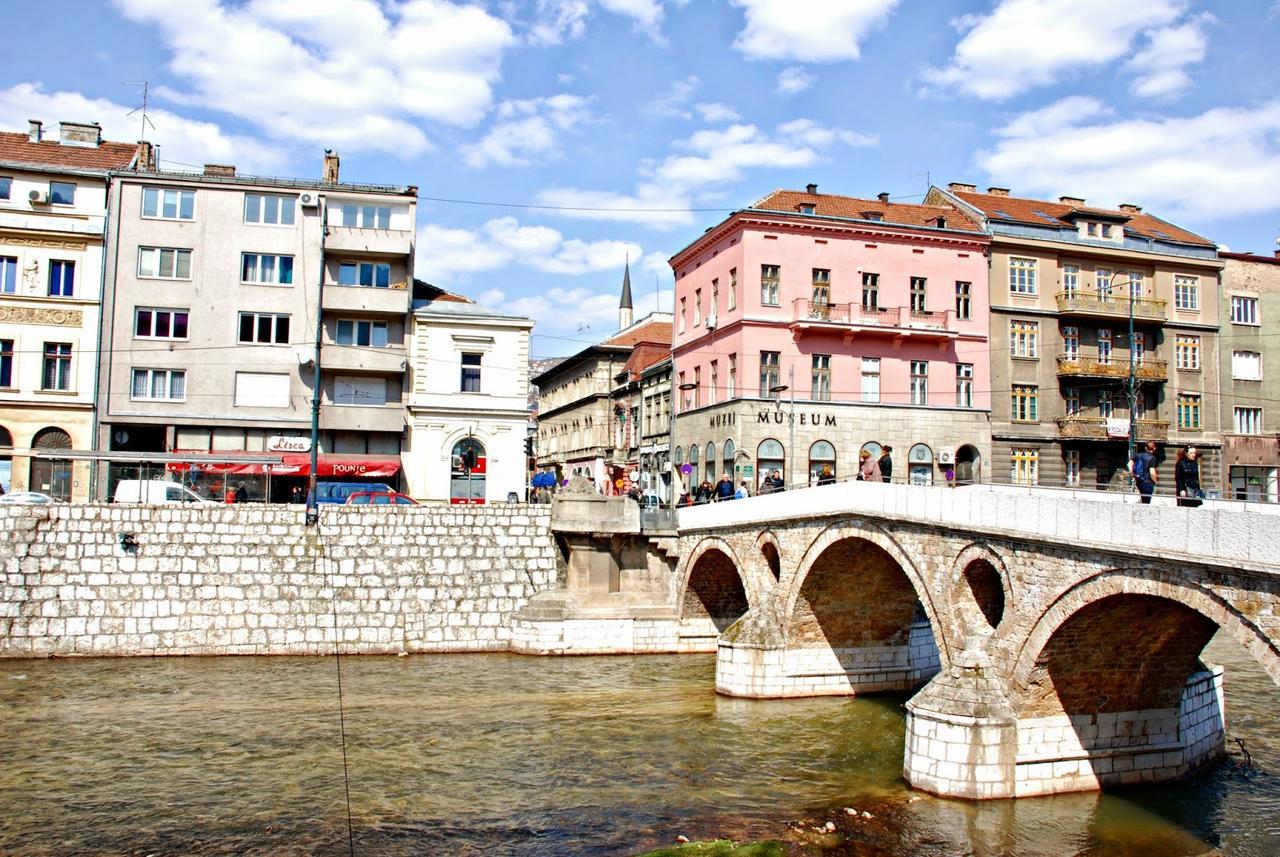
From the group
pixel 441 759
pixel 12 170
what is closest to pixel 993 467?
pixel 441 759

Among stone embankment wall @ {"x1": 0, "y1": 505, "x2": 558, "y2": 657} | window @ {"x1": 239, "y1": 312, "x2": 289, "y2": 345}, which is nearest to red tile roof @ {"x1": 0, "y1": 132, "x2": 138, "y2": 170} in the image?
window @ {"x1": 239, "y1": 312, "x2": 289, "y2": 345}

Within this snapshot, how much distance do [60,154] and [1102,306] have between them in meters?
37.3

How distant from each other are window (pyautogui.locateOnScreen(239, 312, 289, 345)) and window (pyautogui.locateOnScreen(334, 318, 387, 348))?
6.04 feet

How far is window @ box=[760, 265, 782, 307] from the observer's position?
3478 centimetres

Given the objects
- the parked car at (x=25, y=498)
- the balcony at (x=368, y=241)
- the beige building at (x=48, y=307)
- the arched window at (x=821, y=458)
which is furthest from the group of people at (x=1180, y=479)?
the beige building at (x=48, y=307)

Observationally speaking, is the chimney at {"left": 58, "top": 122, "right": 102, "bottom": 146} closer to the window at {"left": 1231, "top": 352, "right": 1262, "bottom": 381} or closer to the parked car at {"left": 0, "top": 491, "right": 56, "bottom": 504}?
the parked car at {"left": 0, "top": 491, "right": 56, "bottom": 504}

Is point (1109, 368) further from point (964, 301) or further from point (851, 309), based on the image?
point (851, 309)

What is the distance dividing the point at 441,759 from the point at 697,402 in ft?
74.2

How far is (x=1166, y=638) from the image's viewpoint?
14.8 m

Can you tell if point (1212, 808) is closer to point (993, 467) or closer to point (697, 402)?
point (993, 467)

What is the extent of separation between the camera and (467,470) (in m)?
36.3

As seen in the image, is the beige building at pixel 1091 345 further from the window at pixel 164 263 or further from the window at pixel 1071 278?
the window at pixel 164 263

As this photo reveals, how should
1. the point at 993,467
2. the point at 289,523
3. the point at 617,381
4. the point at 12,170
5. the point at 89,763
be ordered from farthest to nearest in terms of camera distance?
the point at 617,381 → the point at 993,467 → the point at 12,170 → the point at 289,523 → the point at 89,763

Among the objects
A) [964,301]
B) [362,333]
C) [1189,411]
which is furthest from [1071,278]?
[362,333]
